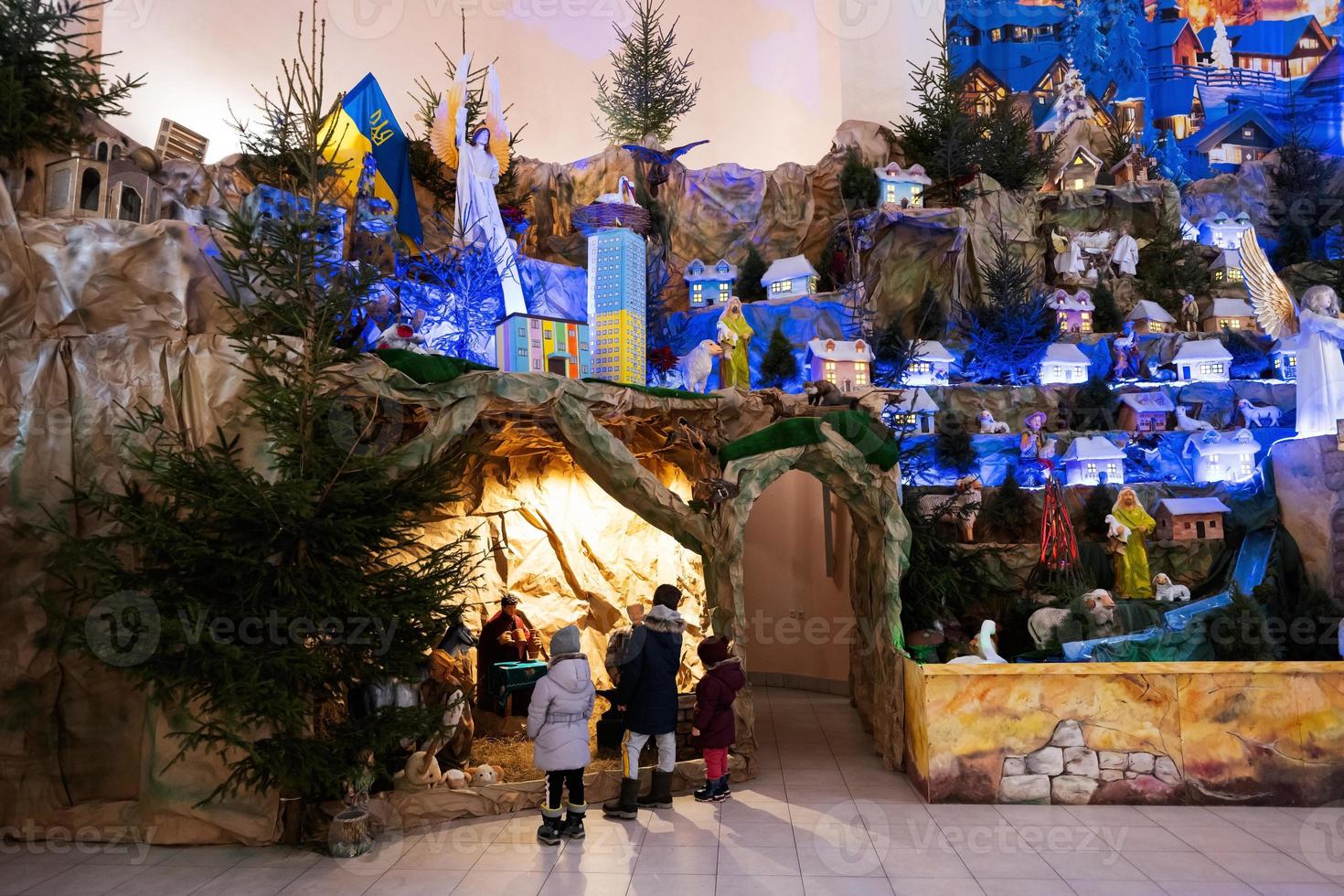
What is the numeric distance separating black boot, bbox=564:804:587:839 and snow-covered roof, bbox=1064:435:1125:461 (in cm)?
938

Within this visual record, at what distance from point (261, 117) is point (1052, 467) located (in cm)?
1233

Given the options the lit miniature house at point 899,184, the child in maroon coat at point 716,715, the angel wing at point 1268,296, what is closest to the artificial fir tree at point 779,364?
the lit miniature house at point 899,184

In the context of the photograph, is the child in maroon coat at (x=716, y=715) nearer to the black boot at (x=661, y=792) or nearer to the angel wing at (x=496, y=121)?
the black boot at (x=661, y=792)

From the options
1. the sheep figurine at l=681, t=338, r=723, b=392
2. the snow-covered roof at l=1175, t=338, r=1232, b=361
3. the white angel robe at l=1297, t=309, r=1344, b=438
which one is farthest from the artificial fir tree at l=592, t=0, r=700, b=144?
the white angel robe at l=1297, t=309, r=1344, b=438

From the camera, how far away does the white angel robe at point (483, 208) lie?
372 inches

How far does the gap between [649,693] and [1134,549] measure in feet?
22.8

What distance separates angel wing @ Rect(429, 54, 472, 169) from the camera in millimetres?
9289

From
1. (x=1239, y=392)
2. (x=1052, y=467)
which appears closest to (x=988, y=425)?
(x=1052, y=467)

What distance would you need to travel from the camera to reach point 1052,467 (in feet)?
40.1

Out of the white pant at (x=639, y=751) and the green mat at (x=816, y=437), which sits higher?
the green mat at (x=816, y=437)

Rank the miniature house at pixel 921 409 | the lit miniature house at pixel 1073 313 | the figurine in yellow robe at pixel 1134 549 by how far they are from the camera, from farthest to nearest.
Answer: the lit miniature house at pixel 1073 313 → the miniature house at pixel 921 409 → the figurine in yellow robe at pixel 1134 549

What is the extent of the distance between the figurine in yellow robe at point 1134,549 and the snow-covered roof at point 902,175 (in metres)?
7.16

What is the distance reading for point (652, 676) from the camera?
6414 mm

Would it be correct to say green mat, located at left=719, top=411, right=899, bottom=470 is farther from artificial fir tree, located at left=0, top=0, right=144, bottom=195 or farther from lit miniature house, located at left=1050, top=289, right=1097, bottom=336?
lit miniature house, located at left=1050, top=289, right=1097, bottom=336
